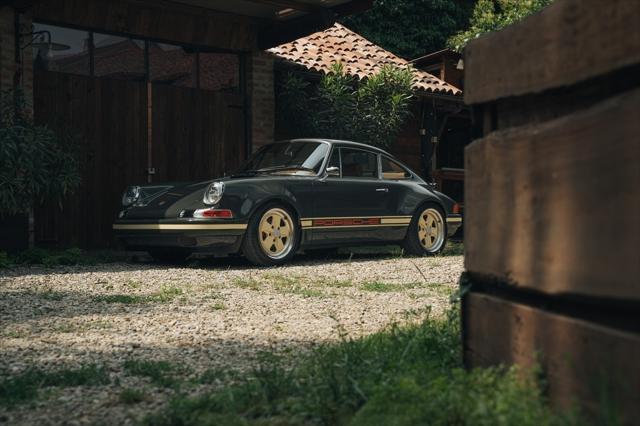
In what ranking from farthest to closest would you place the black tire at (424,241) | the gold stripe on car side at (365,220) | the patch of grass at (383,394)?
the black tire at (424,241)
the gold stripe on car side at (365,220)
the patch of grass at (383,394)

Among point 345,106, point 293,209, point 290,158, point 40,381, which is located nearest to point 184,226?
point 293,209

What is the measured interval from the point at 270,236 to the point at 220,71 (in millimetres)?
4867

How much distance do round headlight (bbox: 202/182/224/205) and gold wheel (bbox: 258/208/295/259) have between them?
1.92 ft

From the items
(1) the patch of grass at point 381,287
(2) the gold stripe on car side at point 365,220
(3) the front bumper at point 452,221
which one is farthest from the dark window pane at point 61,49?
(1) the patch of grass at point 381,287

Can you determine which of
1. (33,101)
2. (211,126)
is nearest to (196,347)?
(33,101)

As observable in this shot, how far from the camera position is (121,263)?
983 cm

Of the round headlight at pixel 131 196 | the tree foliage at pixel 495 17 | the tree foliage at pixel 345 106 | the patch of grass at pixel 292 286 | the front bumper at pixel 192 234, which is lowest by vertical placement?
the patch of grass at pixel 292 286

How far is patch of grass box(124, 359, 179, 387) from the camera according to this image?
370 centimetres

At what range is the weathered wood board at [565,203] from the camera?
2.15m

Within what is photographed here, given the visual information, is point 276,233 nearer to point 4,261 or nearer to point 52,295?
point 4,261

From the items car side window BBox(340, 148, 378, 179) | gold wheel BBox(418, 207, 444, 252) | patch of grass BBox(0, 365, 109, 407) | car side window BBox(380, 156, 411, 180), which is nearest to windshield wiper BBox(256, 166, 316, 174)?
car side window BBox(340, 148, 378, 179)

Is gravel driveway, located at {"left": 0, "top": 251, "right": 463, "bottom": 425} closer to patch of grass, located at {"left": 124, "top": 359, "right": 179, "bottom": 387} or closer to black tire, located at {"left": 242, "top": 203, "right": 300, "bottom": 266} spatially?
patch of grass, located at {"left": 124, "top": 359, "right": 179, "bottom": 387}

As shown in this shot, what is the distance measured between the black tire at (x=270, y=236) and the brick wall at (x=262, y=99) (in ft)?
13.6

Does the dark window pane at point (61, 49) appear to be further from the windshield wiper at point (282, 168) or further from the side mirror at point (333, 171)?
the side mirror at point (333, 171)
